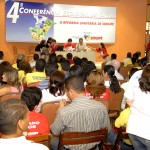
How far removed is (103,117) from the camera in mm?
3088

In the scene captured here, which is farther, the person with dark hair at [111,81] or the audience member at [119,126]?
the person with dark hair at [111,81]

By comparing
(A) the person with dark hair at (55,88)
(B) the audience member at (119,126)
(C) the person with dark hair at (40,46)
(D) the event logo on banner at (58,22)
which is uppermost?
(D) the event logo on banner at (58,22)

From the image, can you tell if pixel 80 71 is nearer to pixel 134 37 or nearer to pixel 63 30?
pixel 63 30

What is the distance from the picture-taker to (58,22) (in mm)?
13531

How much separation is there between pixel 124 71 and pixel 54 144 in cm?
471

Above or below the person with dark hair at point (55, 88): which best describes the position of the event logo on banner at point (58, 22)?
above

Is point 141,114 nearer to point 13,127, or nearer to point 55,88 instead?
point 13,127

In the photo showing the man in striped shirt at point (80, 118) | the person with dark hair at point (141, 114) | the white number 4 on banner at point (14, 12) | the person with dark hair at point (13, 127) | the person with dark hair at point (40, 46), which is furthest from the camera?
the white number 4 on banner at point (14, 12)

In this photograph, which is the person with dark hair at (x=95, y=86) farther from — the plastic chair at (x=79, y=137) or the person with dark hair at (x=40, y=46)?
the person with dark hair at (x=40, y=46)

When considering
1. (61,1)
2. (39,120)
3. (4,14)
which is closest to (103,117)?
(39,120)

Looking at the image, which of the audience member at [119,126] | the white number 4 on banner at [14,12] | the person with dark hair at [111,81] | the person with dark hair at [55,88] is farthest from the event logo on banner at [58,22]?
the audience member at [119,126]

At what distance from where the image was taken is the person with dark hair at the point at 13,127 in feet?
5.95

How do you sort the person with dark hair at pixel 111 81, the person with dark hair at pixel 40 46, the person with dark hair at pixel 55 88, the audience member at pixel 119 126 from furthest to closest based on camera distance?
the person with dark hair at pixel 40 46, the person with dark hair at pixel 111 81, the person with dark hair at pixel 55 88, the audience member at pixel 119 126

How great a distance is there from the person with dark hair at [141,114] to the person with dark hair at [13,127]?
1.24m
